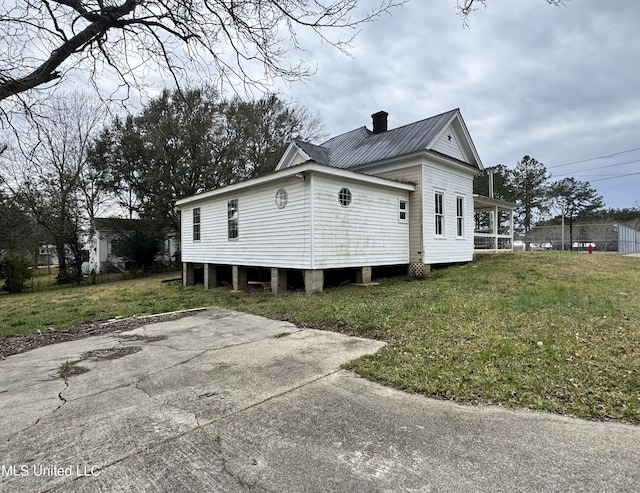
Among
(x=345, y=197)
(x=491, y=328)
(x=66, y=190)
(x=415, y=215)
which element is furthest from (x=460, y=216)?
(x=66, y=190)

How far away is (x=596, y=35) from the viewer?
230 inches

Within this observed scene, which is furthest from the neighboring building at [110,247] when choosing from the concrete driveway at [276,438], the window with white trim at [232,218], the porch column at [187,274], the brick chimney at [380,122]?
the concrete driveway at [276,438]

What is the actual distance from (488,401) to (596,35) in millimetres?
6733

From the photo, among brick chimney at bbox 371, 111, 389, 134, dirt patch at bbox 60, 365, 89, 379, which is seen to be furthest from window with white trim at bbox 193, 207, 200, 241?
dirt patch at bbox 60, 365, 89, 379

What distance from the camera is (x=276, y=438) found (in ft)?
7.70

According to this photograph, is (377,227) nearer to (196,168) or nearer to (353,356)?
(353,356)

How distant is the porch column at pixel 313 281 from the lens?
8.68 metres

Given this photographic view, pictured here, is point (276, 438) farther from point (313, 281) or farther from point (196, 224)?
point (196, 224)

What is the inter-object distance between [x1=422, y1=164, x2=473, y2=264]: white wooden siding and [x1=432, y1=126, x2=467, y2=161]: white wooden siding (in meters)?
0.99

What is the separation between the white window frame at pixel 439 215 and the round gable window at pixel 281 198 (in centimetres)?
554

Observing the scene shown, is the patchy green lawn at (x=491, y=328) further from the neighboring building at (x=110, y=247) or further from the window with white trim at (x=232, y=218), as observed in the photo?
the neighboring building at (x=110, y=247)

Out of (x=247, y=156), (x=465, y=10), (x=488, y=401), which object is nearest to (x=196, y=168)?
(x=247, y=156)

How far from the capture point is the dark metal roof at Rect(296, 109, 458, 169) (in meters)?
12.0

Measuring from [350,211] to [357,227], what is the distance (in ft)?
1.70
